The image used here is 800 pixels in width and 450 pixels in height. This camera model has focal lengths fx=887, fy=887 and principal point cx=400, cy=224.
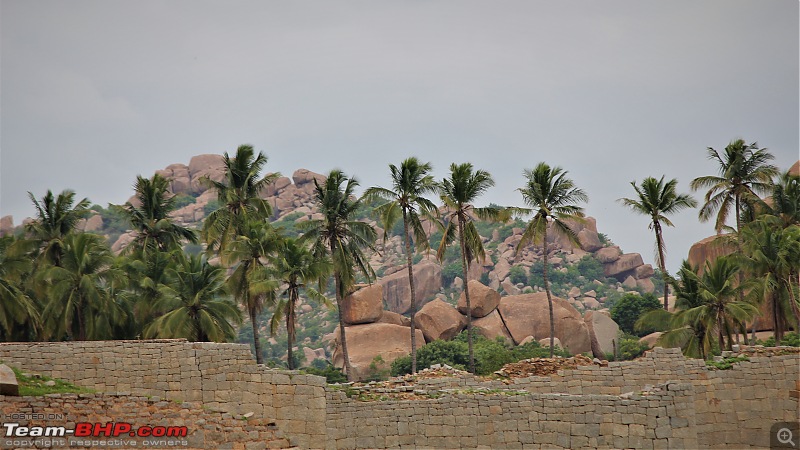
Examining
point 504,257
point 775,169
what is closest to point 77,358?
point 775,169

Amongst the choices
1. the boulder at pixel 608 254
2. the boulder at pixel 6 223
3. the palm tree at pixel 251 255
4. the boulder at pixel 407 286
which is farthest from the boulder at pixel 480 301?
the boulder at pixel 6 223

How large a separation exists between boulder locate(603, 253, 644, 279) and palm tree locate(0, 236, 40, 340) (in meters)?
84.0

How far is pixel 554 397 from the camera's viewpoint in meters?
26.6

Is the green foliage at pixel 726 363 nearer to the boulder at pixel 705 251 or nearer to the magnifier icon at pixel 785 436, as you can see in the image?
the magnifier icon at pixel 785 436

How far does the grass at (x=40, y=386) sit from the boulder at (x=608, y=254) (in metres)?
93.2

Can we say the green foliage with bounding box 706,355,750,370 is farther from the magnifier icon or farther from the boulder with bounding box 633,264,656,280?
the boulder with bounding box 633,264,656,280

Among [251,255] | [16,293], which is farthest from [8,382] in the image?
[251,255]

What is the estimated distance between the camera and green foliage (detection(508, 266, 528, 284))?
111 metres

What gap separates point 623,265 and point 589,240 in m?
6.16

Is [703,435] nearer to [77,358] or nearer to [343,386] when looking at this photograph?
[343,386]

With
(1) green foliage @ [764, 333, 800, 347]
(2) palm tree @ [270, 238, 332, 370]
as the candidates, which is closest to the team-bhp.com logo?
(2) palm tree @ [270, 238, 332, 370]

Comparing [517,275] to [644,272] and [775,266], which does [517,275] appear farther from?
[775,266]

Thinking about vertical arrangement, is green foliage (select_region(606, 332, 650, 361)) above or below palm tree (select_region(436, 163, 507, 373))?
below

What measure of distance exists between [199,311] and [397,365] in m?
19.3
